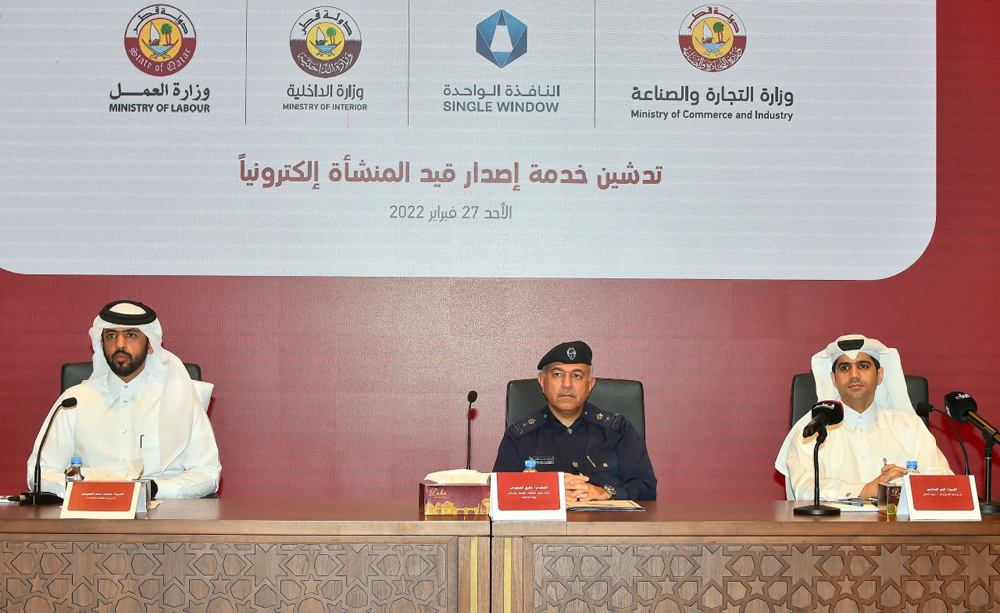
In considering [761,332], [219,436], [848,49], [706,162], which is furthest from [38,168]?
[848,49]

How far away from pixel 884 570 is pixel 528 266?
2258mm

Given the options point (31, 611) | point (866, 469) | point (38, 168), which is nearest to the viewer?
point (31, 611)

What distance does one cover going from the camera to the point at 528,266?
178 inches

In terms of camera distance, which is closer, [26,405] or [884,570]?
[884,570]

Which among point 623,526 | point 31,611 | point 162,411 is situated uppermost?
point 162,411

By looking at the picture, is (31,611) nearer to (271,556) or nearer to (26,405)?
(271,556)

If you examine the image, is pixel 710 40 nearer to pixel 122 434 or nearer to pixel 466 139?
pixel 466 139

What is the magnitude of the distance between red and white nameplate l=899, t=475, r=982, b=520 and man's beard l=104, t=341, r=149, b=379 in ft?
9.00

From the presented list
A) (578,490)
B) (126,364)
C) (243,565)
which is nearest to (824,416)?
(578,490)

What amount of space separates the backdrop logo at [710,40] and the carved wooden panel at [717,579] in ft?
8.67

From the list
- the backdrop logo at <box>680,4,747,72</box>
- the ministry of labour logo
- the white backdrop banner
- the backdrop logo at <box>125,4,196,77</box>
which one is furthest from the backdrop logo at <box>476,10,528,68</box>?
the backdrop logo at <box>125,4,196,77</box>

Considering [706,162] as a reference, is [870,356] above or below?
below

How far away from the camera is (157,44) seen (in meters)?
4.53

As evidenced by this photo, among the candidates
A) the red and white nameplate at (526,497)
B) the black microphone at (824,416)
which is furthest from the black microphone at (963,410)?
the red and white nameplate at (526,497)
